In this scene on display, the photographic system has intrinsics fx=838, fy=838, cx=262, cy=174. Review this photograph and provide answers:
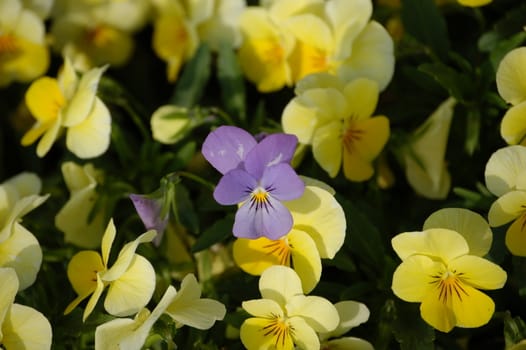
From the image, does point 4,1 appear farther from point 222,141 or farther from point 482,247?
point 482,247

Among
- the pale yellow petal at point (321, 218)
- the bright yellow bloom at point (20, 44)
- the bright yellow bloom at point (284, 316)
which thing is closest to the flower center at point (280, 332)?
the bright yellow bloom at point (284, 316)

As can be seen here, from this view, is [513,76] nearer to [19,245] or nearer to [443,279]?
[443,279]

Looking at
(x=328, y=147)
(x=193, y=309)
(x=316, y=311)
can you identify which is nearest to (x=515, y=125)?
(x=328, y=147)

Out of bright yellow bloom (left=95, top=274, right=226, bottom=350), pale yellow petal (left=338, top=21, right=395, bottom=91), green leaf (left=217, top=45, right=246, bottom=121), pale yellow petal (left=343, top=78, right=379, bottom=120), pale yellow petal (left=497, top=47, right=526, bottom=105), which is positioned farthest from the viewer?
green leaf (left=217, top=45, right=246, bottom=121)

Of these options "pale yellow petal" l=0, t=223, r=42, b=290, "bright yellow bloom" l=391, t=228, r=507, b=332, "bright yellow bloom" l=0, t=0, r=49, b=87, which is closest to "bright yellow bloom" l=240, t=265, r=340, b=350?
"bright yellow bloom" l=391, t=228, r=507, b=332

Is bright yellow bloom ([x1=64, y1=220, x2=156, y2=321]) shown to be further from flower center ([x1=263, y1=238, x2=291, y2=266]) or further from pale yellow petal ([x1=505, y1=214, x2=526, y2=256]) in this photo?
pale yellow petal ([x1=505, y1=214, x2=526, y2=256])

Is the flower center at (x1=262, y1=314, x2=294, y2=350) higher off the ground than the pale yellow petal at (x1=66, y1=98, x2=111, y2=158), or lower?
lower
